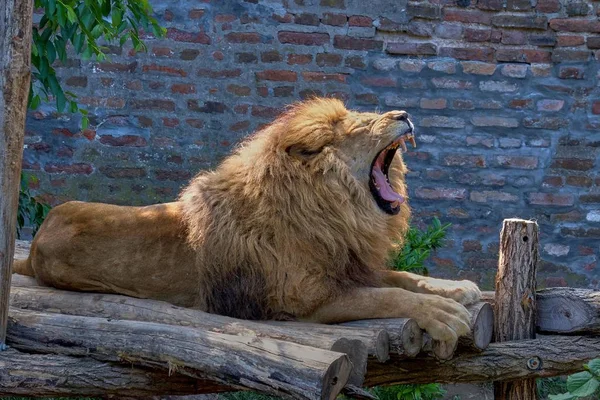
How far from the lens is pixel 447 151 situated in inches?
289

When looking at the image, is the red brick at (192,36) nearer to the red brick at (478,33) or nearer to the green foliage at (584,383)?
the red brick at (478,33)

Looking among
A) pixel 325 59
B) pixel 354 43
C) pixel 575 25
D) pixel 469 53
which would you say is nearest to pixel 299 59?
pixel 325 59

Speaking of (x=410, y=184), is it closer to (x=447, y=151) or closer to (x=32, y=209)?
(x=447, y=151)

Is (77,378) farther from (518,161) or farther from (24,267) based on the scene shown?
(518,161)

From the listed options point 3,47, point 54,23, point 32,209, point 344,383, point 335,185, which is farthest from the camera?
point 32,209

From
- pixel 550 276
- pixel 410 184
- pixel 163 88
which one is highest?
pixel 163 88

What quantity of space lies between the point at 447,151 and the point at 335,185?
3.19 m

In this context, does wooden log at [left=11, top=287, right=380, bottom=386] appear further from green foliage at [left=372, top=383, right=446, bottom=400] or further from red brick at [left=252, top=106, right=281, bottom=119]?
red brick at [left=252, top=106, right=281, bottom=119]

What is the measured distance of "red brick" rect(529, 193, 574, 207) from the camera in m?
7.28

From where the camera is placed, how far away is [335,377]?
11.1ft

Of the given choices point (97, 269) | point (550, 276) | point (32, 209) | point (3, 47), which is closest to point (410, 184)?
point (550, 276)

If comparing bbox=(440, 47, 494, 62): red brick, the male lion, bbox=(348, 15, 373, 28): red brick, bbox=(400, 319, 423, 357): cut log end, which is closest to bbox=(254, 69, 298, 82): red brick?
bbox=(348, 15, 373, 28): red brick

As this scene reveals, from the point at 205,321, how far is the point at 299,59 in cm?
364

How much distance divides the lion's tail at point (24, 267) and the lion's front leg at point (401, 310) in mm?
1523
